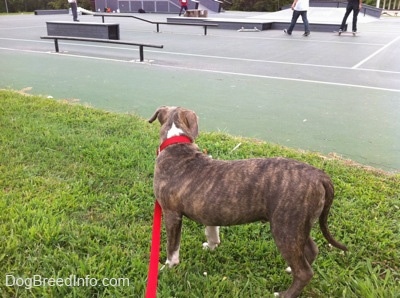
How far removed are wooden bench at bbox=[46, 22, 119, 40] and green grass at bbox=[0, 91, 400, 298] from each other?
8.98 m

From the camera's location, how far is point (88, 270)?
258 cm

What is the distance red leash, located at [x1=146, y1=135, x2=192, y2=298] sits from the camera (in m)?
2.03

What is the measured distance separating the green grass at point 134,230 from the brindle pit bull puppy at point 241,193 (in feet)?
Answer: 0.90

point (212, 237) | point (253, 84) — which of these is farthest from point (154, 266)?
point (253, 84)

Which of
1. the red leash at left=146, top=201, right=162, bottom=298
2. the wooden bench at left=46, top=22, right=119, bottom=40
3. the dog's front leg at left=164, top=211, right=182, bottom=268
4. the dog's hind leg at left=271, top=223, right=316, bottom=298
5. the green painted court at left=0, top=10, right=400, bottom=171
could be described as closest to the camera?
the red leash at left=146, top=201, right=162, bottom=298

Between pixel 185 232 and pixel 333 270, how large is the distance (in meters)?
1.13

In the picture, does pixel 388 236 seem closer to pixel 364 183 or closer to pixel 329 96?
pixel 364 183

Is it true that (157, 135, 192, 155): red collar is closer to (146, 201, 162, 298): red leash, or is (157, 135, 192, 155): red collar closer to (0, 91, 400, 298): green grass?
(146, 201, 162, 298): red leash

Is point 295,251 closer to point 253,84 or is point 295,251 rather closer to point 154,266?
point 154,266

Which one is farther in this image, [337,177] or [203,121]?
[203,121]

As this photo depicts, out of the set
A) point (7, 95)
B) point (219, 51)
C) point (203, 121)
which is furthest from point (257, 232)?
point (219, 51)

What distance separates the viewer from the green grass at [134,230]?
2518 millimetres

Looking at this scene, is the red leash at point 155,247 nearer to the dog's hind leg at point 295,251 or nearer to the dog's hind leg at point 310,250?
the dog's hind leg at point 295,251

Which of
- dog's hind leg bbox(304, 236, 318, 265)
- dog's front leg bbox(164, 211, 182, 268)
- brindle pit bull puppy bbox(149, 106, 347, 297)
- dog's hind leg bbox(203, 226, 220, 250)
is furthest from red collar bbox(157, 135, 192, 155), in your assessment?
dog's hind leg bbox(304, 236, 318, 265)
